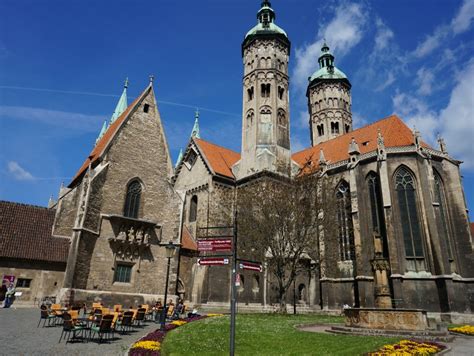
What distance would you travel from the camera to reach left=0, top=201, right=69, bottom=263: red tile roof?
22.0m

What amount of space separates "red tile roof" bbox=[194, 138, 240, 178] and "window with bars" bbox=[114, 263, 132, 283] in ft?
44.5

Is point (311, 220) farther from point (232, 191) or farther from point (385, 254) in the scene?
point (232, 191)

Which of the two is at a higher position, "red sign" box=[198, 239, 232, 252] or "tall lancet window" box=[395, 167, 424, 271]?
"tall lancet window" box=[395, 167, 424, 271]

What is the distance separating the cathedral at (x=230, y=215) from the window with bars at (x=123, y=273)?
76 millimetres

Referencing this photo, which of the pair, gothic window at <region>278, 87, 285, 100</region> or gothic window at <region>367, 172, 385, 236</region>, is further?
gothic window at <region>278, 87, 285, 100</region>

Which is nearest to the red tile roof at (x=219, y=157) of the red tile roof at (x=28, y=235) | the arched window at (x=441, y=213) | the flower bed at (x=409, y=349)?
the red tile roof at (x=28, y=235)

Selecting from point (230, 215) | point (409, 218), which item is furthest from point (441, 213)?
point (230, 215)

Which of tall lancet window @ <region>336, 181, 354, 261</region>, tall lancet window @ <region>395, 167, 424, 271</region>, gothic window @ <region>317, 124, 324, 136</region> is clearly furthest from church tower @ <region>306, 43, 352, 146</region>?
tall lancet window @ <region>395, 167, 424, 271</region>

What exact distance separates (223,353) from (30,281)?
18.3m

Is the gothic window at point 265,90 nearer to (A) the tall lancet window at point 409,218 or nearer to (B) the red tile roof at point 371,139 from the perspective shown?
(B) the red tile roof at point 371,139

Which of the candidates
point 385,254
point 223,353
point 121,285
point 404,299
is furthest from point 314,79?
point 223,353

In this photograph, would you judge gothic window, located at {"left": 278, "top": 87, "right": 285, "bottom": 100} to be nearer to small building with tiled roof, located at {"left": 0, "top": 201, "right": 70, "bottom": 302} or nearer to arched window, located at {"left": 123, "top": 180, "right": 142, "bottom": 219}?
arched window, located at {"left": 123, "top": 180, "right": 142, "bottom": 219}

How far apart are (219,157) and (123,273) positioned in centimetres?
1846

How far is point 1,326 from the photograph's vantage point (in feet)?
42.7
